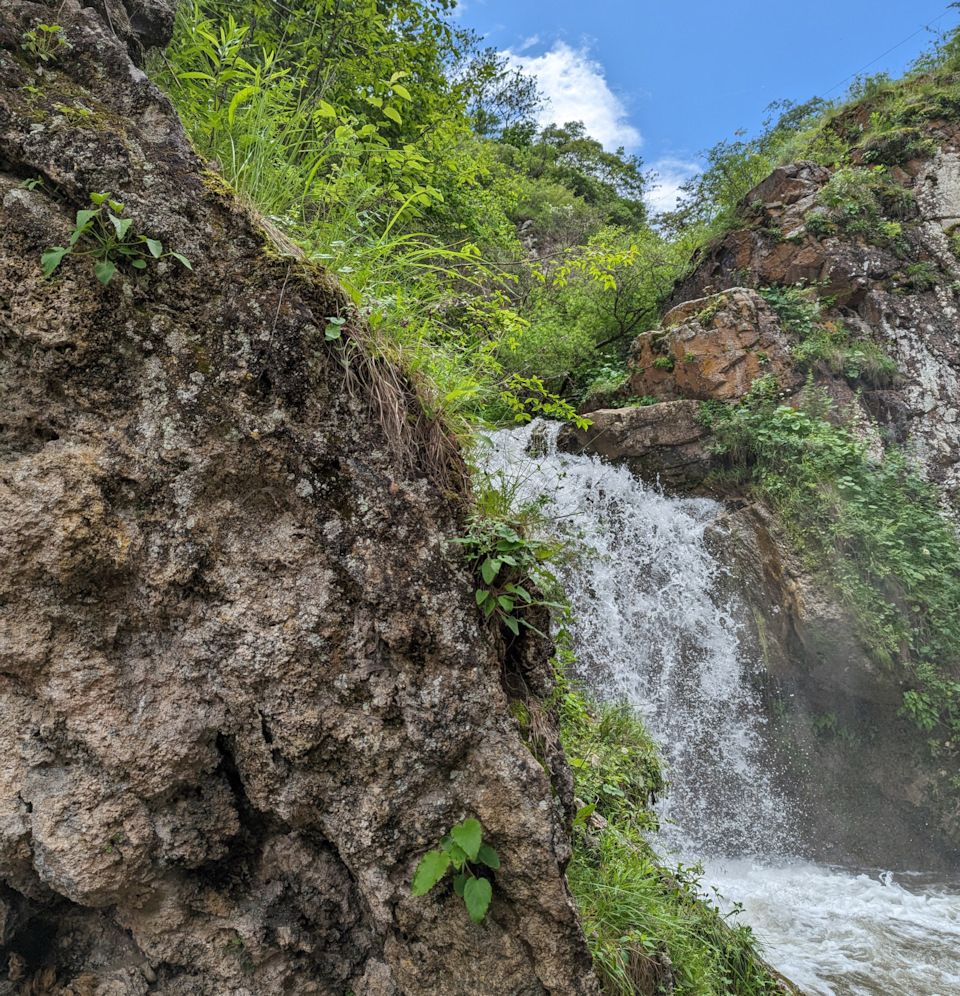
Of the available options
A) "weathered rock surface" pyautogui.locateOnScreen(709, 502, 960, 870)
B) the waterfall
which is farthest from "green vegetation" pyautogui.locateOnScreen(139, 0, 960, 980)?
the waterfall

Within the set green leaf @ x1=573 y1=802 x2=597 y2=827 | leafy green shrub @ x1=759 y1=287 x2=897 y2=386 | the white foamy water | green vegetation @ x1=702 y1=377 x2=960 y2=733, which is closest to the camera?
green leaf @ x1=573 y1=802 x2=597 y2=827

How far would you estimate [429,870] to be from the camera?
1784 millimetres

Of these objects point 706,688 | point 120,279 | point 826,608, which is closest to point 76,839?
point 120,279

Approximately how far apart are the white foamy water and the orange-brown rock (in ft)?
6.38

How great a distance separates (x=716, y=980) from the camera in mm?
3260

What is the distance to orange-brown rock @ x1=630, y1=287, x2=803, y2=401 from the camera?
29.7 ft

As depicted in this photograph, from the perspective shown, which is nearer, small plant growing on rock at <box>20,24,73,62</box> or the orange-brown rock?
small plant growing on rock at <box>20,24,73,62</box>

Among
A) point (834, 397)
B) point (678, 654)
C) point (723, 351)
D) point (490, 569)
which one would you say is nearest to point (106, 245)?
point (490, 569)

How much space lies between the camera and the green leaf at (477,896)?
1766 mm

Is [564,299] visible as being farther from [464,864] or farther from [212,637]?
[464,864]

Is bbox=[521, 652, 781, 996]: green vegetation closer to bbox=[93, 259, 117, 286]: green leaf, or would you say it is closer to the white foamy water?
the white foamy water

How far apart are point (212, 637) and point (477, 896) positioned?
1237 mm

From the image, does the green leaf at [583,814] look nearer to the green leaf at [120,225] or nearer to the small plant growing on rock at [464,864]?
the small plant growing on rock at [464,864]

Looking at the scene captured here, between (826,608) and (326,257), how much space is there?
24.7 ft
